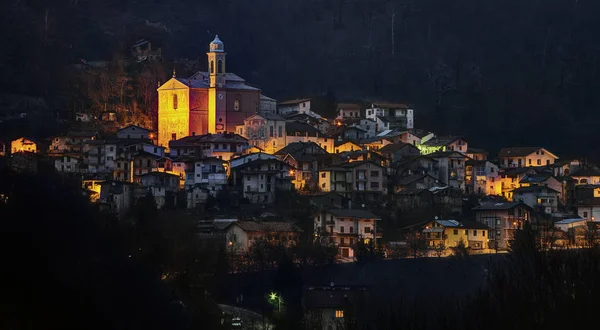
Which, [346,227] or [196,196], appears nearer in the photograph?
[346,227]

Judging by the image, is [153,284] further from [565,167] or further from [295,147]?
[565,167]

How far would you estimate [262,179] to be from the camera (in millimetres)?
71375

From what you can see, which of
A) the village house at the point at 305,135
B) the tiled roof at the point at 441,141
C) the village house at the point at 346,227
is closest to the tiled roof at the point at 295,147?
the village house at the point at 305,135

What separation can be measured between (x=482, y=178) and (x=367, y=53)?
79.9 feet

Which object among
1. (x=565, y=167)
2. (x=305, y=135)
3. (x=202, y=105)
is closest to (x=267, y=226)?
(x=305, y=135)

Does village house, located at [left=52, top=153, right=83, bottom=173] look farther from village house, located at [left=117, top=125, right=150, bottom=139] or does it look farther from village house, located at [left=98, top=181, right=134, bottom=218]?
village house, located at [left=98, top=181, right=134, bottom=218]

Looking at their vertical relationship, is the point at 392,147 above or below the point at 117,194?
above

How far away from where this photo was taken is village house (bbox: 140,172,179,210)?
7050 centimetres

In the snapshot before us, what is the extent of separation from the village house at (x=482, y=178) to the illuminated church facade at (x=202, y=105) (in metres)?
9.74

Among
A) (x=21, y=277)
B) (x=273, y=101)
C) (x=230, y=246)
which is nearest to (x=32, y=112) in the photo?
(x=273, y=101)

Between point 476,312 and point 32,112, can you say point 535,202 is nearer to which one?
point 32,112

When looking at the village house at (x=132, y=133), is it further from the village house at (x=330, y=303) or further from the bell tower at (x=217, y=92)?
the village house at (x=330, y=303)

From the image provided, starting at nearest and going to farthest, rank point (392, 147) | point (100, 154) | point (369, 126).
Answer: point (100, 154)
point (392, 147)
point (369, 126)

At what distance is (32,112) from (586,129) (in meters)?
29.6
